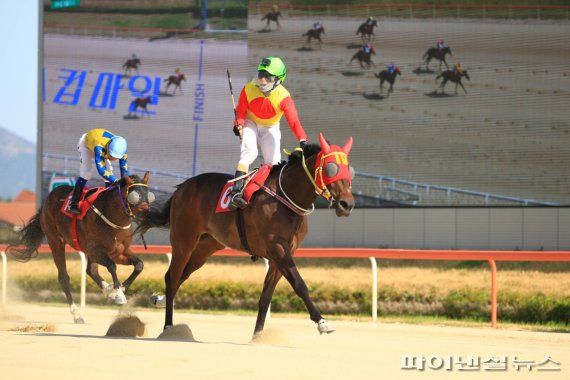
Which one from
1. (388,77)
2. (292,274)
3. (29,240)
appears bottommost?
(29,240)

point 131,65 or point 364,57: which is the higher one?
point 364,57

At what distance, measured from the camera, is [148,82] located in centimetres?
2150

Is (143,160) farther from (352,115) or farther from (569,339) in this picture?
(569,339)

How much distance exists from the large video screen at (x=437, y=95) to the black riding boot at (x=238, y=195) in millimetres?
10456

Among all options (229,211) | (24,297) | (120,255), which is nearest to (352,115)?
(24,297)

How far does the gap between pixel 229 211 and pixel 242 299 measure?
6772 mm

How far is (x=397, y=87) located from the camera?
63.7 ft

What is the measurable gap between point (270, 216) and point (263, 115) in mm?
951

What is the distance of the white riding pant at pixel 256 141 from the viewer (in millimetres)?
9070

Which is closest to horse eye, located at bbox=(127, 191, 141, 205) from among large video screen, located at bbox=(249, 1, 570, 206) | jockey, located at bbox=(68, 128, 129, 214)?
jockey, located at bbox=(68, 128, 129, 214)

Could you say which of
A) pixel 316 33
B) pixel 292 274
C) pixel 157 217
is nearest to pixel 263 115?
pixel 292 274

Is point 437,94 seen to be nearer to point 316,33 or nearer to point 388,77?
point 388,77

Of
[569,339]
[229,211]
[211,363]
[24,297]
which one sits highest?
[229,211]

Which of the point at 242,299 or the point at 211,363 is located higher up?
the point at 211,363
